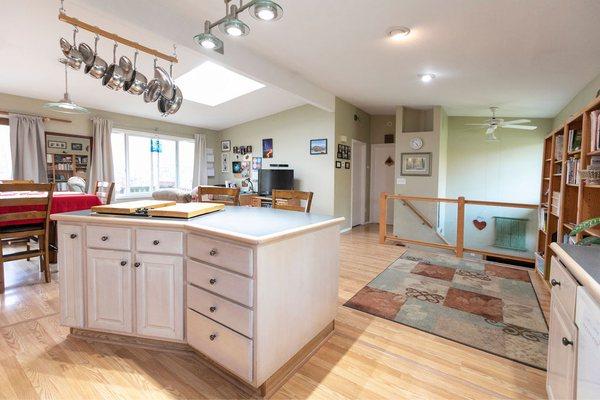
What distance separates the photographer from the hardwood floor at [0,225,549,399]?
5.07 ft

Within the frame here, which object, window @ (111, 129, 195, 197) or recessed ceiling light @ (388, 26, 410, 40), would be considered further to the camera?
window @ (111, 129, 195, 197)

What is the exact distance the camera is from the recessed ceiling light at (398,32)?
273 cm

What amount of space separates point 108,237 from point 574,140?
3850 millimetres

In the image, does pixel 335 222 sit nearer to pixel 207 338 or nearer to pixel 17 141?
pixel 207 338

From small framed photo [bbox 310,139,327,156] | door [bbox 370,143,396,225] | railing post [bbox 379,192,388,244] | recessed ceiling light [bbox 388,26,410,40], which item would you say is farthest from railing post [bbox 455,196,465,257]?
door [bbox 370,143,396,225]

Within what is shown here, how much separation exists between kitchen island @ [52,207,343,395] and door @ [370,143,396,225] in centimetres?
543

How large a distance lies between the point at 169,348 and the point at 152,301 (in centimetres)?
35

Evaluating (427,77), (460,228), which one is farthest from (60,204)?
(460,228)

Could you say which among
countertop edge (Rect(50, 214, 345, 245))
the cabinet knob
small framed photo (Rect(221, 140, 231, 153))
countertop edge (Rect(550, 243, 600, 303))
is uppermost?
small framed photo (Rect(221, 140, 231, 153))

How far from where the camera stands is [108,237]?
1794mm

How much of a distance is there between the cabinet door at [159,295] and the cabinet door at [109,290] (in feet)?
0.25

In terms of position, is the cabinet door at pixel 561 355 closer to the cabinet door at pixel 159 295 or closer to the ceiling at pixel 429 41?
the cabinet door at pixel 159 295

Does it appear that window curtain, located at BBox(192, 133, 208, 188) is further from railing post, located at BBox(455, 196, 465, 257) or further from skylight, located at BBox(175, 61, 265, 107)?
railing post, located at BBox(455, 196, 465, 257)

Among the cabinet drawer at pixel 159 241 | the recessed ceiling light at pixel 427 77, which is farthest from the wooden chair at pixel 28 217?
the recessed ceiling light at pixel 427 77
